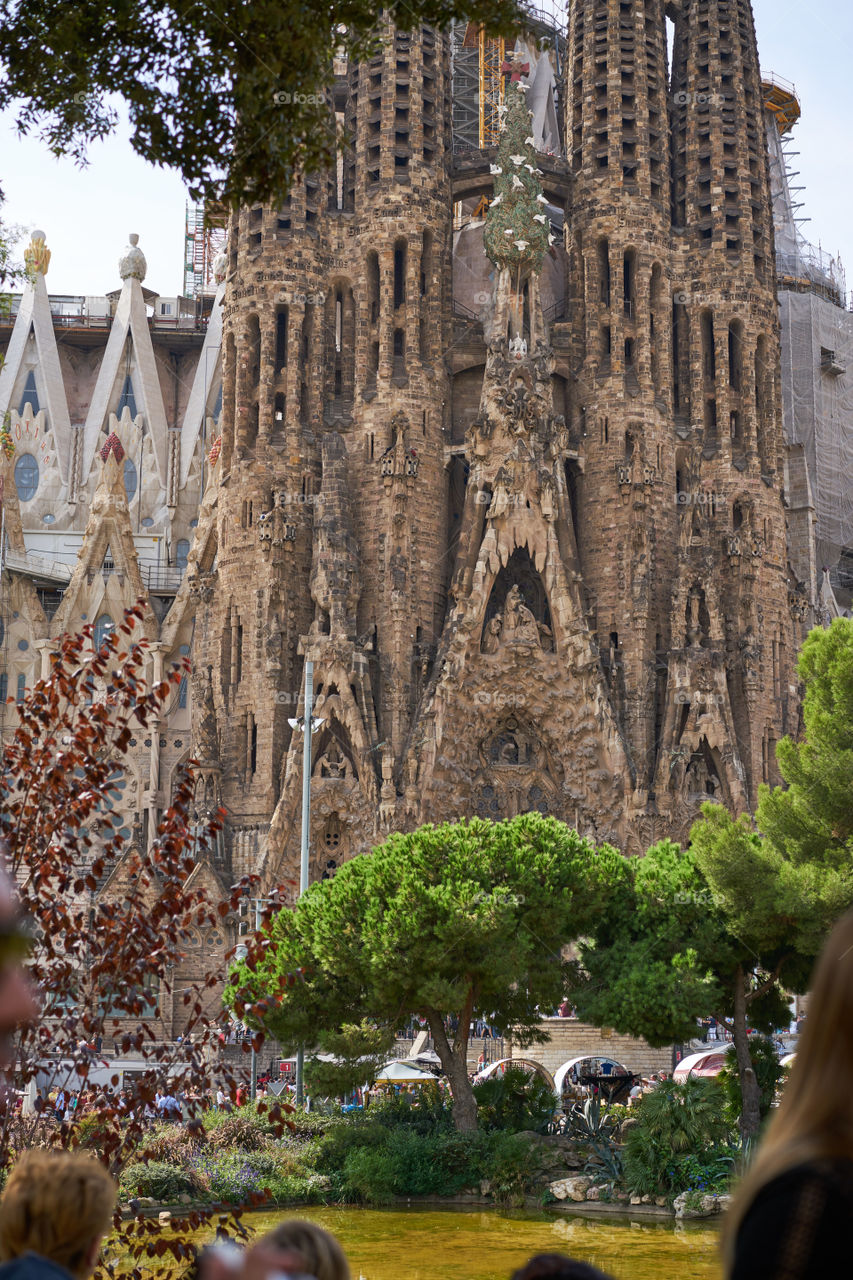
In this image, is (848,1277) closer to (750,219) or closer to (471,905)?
(471,905)

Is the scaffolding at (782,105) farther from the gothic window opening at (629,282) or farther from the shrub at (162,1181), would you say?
the shrub at (162,1181)

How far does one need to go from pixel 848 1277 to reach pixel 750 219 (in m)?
50.2

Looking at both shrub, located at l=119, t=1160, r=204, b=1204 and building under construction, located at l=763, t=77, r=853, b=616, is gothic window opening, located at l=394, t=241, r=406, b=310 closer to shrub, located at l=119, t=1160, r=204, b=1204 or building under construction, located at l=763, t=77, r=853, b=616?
building under construction, located at l=763, t=77, r=853, b=616

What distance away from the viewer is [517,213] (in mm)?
46844

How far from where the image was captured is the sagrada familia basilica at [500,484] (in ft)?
144

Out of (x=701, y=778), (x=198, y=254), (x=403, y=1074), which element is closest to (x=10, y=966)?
(x=403, y=1074)

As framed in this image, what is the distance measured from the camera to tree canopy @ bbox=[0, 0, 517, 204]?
393 inches

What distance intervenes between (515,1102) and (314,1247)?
25419mm

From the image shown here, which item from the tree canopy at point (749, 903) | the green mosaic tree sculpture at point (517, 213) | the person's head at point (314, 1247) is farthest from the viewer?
the green mosaic tree sculpture at point (517, 213)

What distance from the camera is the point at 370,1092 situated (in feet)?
107

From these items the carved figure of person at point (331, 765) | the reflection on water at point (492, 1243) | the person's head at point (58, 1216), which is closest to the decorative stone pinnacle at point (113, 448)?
the carved figure of person at point (331, 765)

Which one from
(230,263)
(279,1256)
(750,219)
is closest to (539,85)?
(750,219)

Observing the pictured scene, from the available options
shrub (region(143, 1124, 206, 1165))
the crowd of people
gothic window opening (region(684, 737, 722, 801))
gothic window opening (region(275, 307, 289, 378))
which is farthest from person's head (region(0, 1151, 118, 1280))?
gothic window opening (region(275, 307, 289, 378))

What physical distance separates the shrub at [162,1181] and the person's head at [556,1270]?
65.5 feet
